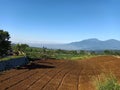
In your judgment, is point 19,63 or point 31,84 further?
point 19,63

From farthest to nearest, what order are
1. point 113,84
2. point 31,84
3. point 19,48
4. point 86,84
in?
1. point 19,48
2. point 86,84
3. point 31,84
4. point 113,84

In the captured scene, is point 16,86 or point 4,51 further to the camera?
point 4,51

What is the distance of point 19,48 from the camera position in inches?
2970

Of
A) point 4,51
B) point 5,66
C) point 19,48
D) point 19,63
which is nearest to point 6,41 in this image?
point 4,51

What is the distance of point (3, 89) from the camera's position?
20.8 metres

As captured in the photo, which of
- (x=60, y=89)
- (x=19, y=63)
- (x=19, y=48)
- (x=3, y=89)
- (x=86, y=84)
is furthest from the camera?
(x=19, y=48)

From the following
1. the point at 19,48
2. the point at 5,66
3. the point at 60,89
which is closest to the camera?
the point at 60,89

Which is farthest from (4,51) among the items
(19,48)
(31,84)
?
(19,48)

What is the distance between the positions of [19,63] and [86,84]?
19.3 metres

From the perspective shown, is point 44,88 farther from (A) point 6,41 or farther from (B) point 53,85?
(A) point 6,41

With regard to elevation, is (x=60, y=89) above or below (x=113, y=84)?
below

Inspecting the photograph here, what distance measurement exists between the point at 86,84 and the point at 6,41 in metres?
23.0

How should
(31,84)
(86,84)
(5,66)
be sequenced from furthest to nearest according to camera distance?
1. (5,66)
2. (86,84)
3. (31,84)

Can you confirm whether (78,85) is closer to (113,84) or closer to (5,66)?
(113,84)
